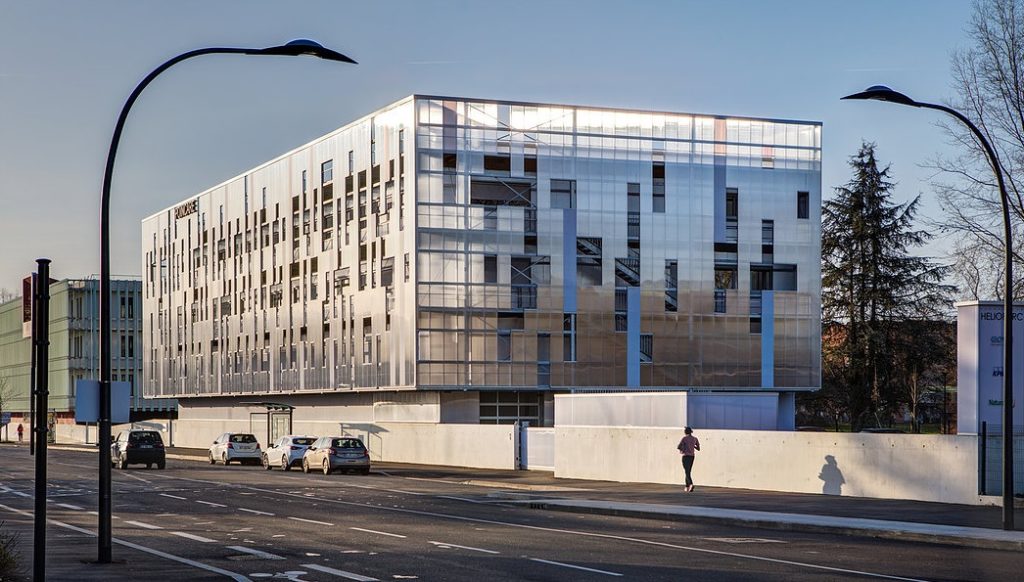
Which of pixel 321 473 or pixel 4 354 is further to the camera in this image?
pixel 4 354

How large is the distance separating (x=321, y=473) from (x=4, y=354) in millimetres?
113769

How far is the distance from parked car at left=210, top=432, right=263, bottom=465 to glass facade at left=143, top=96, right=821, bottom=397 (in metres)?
6.79

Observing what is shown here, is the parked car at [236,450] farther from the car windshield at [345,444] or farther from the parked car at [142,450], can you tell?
the car windshield at [345,444]

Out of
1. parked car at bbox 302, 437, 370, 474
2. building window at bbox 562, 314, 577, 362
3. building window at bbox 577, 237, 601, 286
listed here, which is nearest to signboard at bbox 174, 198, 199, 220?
building window at bbox 577, 237, 601, 286

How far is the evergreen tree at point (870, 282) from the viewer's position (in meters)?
80.0

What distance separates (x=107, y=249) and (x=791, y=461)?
21550 mm

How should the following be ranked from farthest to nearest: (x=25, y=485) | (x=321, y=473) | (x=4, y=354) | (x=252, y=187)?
(x=4, y=354) → (x=252, y=187) → (x=321, y=473) → (x=25, y=485)

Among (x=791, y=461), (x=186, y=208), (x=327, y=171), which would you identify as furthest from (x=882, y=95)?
(x=186, y=208)

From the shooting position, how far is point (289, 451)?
5622 centimetres

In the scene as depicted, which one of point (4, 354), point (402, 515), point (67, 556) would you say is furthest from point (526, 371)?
point (4, 354)

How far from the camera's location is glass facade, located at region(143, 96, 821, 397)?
2547 inches

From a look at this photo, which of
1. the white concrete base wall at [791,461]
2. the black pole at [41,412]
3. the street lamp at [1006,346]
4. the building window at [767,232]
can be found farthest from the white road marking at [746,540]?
the building window at [767,232]

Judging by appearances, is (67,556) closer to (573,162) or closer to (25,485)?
(25,485)

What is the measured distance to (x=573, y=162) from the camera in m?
66.5
